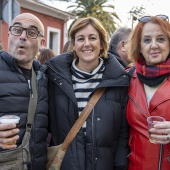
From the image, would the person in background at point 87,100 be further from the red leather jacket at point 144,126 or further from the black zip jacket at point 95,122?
the red leather jacket at point 144,126

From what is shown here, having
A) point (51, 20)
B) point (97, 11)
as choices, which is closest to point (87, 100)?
point (51, 20)

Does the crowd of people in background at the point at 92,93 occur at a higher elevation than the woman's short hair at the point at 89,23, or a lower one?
lower

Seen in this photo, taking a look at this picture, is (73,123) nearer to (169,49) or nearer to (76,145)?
(76,145)

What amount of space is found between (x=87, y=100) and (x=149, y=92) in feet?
2.06

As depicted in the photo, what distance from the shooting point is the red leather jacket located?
2789mm

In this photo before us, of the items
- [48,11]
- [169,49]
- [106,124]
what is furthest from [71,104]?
[48,11]

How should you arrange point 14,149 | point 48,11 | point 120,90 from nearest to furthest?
point 14,149 < point 120,90 < point 48,11

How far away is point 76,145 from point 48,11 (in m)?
16.3

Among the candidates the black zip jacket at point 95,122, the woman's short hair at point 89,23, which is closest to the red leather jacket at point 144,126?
the black zip jacket at point 95,122

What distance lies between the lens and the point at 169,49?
3.04 metres

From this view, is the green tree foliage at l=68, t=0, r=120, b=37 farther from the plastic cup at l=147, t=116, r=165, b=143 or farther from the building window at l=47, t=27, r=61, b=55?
the plastic cup at l=147, t=116, r=165, b=143

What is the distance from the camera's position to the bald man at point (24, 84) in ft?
8.91

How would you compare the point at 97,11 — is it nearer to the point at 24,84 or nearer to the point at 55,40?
the point at 55,40

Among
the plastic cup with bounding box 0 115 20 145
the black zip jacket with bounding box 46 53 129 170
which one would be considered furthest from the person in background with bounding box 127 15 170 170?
the plastic cup with bounding box 0 115 20 145
